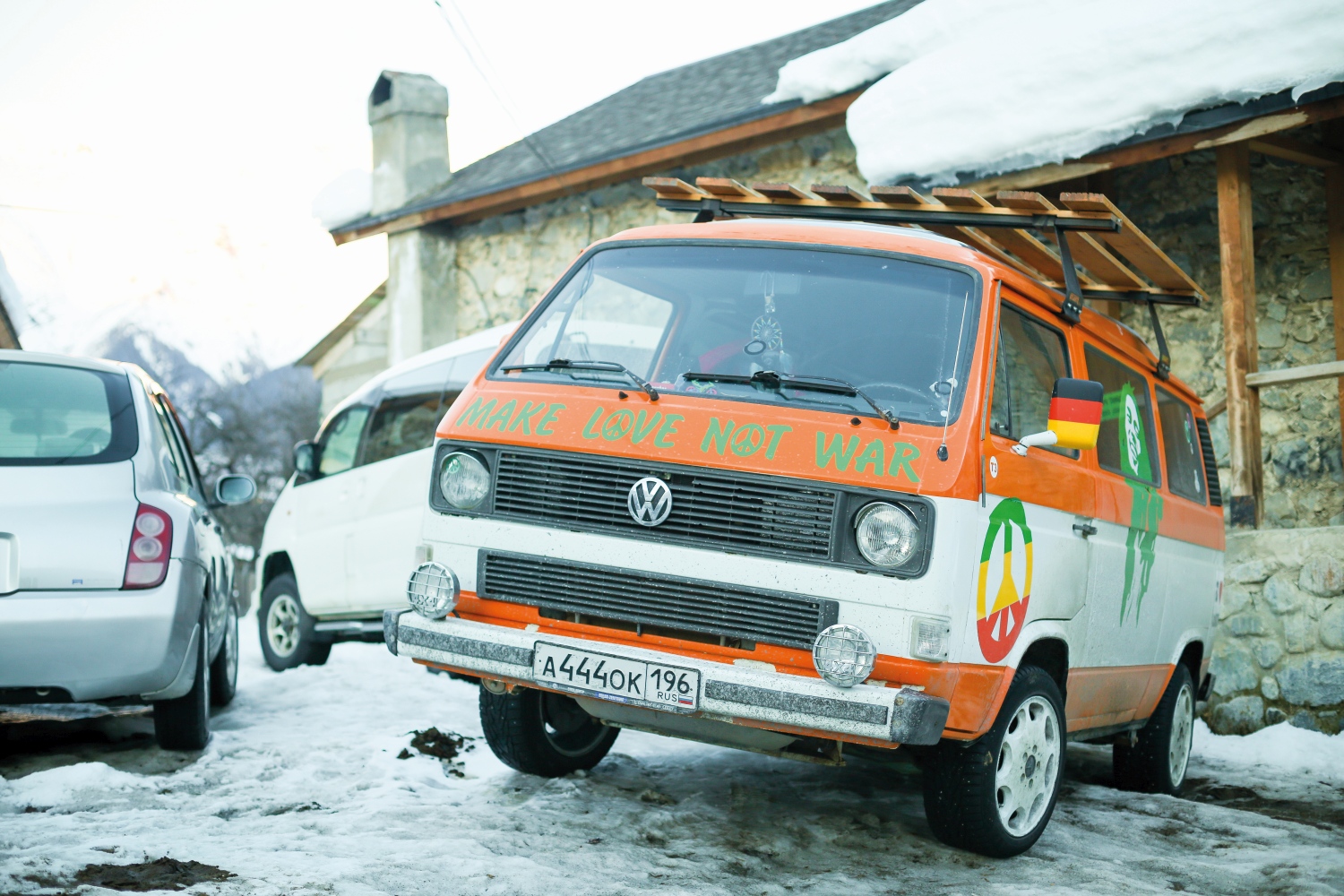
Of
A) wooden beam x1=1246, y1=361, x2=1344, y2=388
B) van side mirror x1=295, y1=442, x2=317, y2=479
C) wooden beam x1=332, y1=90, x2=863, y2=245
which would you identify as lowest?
van side mirror x1=295, y1=442, x2=317, y2=479

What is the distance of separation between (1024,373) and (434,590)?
7.26 feet

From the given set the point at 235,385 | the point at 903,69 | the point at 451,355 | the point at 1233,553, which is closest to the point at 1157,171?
the point at 903,69

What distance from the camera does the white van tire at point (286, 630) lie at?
902 centimetres

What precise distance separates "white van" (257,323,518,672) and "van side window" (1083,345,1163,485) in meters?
3.44

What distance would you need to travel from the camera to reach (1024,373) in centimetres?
450

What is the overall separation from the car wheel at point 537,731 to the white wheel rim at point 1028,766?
177 cm

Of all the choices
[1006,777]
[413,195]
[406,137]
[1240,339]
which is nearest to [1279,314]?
[1240,339]

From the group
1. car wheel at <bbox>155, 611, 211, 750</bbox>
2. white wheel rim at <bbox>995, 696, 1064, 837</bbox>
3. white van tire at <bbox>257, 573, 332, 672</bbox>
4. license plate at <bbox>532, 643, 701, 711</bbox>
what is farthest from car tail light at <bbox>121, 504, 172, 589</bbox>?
white van tire at <bbox>257, 573, 332, 672</bbox>

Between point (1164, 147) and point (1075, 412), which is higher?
point (1164, 147)

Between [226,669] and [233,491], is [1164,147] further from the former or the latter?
[226,669]

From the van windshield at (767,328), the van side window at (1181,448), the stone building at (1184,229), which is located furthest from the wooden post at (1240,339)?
the van windshield at (767,328)

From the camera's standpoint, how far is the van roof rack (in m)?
4.71

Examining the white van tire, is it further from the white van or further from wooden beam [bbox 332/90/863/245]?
wooden beam [bbox 332/90/863/245]

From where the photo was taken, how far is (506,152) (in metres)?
15.9
